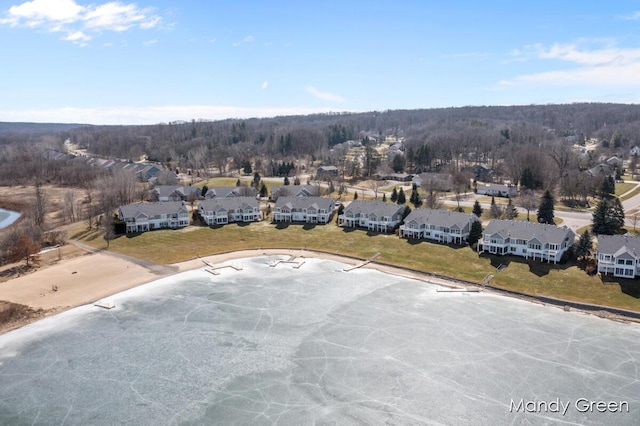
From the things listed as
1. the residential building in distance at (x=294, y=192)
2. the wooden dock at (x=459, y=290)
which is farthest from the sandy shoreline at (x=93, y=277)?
the residential building in distance at (x=294, y=192)

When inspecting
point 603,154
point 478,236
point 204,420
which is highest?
point 603,154

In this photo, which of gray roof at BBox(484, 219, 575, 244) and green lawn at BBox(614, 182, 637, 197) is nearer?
gray roof at BBox(484, 219, 575, 244)

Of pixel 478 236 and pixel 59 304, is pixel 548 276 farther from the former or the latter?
pixel 59 304

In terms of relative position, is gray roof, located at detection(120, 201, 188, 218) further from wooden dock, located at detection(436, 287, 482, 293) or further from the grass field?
wooden dock, located at detection(436, 287, 482, 293)

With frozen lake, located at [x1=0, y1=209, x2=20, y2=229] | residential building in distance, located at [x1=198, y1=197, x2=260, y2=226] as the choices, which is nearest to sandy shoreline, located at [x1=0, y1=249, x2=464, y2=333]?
residential building in distance, located at [x1=198, y1=197, x2=260, y2=226]

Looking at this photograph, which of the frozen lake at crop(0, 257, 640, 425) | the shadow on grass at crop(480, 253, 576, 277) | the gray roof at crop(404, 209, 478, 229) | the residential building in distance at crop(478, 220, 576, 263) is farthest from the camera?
the gray roof at crop(404, 209, 478, 229)

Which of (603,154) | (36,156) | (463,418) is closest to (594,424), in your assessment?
(463,418)

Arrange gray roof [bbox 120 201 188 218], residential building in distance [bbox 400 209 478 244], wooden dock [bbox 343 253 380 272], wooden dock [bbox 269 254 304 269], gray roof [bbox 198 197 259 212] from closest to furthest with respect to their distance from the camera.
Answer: wooden dock [bbox 343 253 380 272] < wooden dock [bbox 269 254 304 269] < residential building in distance [bbox 400 209 478 244] < gray roof [bbox 120 201 188 218] < gray roof [bbox 198 197 259 212]
